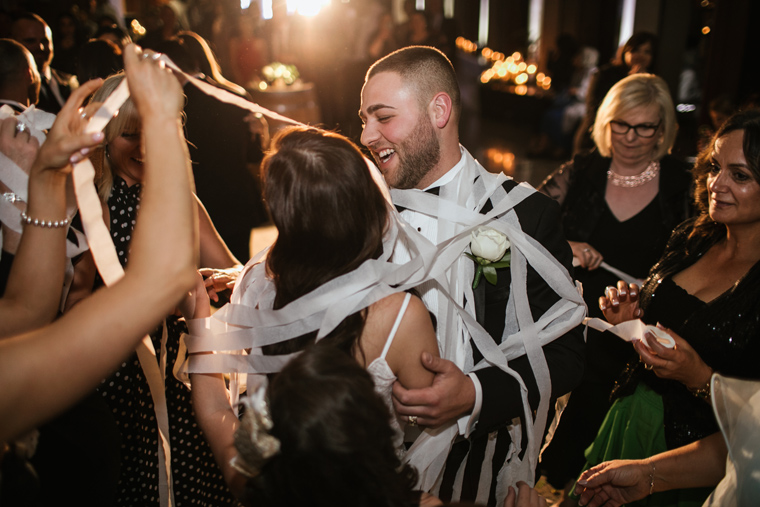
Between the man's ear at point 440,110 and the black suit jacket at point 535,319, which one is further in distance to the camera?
the man's ear at point 440,110

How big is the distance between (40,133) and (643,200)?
2517 mm

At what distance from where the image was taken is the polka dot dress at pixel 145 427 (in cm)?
176

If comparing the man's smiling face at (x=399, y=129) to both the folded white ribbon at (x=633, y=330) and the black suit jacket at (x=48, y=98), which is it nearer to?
the folded white ribbon at (x=633, y=330)

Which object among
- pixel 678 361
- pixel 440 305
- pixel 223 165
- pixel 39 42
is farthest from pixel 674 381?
pixel 39 42

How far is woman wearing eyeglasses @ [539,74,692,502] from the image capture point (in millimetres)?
2443

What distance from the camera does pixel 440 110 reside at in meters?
1.76

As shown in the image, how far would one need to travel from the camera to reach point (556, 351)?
1537 mm

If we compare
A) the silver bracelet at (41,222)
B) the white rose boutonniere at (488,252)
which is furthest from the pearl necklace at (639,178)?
the silver bracelet at (41,222)

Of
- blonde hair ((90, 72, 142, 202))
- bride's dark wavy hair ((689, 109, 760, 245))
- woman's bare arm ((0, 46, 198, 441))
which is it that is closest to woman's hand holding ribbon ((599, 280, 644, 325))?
bride's dark wavy hair ((689, 109, 760, 245))

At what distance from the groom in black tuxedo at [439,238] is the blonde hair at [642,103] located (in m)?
1.27

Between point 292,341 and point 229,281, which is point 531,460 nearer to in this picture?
point 292,341

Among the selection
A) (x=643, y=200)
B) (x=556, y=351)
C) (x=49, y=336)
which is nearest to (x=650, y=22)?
(x=643, y=200)

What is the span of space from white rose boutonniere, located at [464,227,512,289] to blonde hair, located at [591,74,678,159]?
61.6 inches

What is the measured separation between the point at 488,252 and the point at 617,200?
5.07 feet
